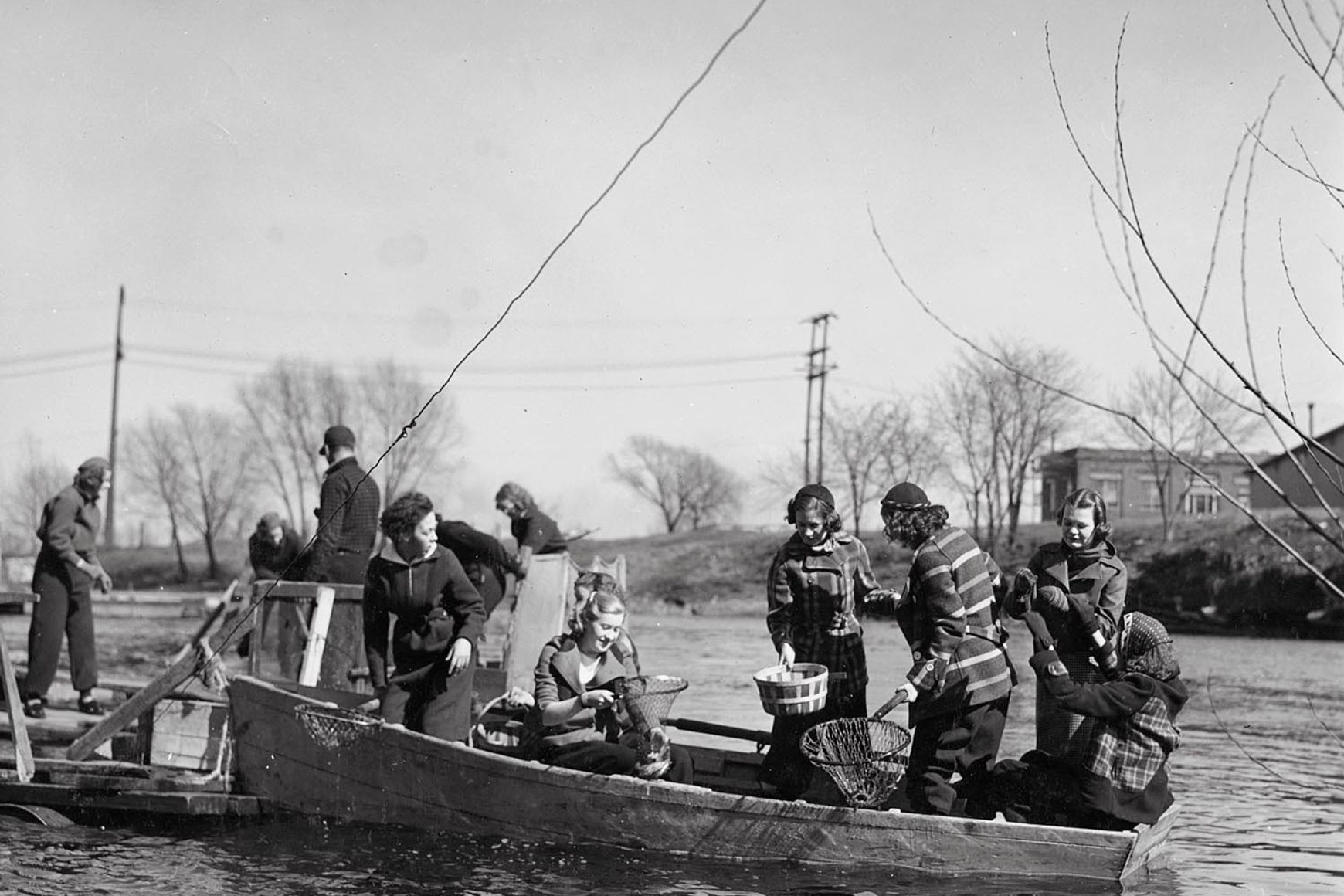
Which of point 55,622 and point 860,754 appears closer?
point 860,754

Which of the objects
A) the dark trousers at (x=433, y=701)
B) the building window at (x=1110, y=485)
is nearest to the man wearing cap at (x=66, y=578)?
the dark trousers at (x=433, y=701)

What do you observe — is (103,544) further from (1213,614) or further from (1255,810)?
(1255,810)

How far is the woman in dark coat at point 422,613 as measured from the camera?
7105mm

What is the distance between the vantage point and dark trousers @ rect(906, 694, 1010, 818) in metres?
6.29

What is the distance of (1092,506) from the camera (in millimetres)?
6195

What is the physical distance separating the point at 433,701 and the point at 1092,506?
369 centimetres

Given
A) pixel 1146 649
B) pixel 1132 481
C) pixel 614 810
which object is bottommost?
pixel 614 810

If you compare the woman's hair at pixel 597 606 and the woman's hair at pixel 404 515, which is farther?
the woman's hair at pixel 404 515

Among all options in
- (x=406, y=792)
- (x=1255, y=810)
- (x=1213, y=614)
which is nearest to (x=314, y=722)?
(x=406, y=792)

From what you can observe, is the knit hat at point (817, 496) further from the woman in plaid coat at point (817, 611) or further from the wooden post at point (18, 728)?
the wooden post at point (18, 728)

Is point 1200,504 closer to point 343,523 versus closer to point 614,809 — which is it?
point 343,523

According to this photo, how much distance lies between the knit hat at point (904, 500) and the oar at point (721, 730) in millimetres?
1703

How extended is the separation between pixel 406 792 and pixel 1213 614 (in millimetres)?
31061

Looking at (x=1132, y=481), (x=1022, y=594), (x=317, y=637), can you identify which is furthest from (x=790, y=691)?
(x=1132, y=481)
